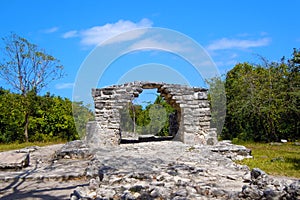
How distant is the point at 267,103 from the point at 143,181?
10862 millimetres

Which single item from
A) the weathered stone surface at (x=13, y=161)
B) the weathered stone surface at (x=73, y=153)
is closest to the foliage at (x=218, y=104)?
the weathered stone surface at (x=73, y=153)

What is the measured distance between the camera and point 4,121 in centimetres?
1528

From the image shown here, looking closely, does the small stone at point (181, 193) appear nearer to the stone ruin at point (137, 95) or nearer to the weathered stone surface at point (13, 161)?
the weathered stone surface at point (13, 161)

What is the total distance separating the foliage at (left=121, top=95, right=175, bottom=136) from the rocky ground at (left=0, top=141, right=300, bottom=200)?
10.5m

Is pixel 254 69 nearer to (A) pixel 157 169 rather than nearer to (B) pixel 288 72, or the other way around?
(B) pixel 288 72

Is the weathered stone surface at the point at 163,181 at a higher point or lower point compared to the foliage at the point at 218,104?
lower

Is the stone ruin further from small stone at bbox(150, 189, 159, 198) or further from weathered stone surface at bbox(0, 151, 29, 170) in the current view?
small stone at bbox(150, 189, 159, 198)

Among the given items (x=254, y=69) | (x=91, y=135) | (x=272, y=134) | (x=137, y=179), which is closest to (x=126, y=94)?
(x=91, y=135)

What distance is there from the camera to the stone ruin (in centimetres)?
1118

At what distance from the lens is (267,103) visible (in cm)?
1438

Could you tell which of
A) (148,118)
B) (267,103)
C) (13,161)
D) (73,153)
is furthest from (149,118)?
(13,161)

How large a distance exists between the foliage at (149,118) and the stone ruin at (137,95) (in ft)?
23.6

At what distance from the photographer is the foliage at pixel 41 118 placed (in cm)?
1524

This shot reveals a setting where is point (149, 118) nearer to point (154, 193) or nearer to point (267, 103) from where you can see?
point (267, 103)
